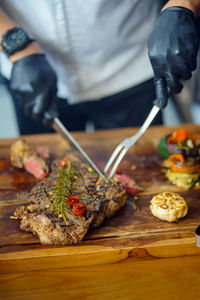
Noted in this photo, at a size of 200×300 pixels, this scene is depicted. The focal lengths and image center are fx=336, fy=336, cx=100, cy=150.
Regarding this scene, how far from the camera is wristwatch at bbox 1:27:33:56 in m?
2.62

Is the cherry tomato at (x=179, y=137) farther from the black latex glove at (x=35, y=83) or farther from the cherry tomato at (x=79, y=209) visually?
the cherry tomato at (x=79, y=209)

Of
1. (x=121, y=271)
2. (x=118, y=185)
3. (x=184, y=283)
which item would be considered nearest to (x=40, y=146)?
(x=118, y=185)

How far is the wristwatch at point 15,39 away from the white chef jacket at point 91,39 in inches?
8.7

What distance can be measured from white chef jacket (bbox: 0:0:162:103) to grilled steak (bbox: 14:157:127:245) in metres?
1.07

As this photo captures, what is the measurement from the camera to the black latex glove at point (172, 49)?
6.89 feet

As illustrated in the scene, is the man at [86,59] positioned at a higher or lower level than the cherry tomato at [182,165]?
higher

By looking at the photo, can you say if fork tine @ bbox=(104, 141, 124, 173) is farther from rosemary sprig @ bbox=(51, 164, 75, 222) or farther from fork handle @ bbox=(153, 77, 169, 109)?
fork handle @ bbox=(153, 77, 169, 109)

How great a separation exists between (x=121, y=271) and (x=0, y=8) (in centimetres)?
220

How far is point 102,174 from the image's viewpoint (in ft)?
7.78

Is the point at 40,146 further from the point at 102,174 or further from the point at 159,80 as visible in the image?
the point at 159,80

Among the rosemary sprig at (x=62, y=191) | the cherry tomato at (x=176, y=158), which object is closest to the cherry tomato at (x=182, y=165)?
the cherry tomato at (x=176, y=158)

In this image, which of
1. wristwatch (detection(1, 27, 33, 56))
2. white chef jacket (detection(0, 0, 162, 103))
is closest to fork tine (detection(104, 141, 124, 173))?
white chef jacket (detection(0, 0, 162, 103))

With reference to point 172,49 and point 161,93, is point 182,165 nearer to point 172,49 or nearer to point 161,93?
point 161,93

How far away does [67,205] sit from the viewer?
6.49 ft
